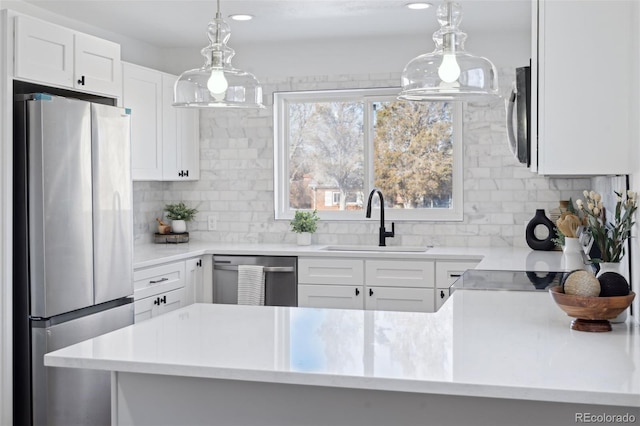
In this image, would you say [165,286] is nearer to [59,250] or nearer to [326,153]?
[59,250]

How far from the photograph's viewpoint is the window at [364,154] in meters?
5.20

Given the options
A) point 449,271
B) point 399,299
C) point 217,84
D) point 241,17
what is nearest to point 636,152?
point 217,84

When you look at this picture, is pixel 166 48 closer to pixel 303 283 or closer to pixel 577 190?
pixel 303 283

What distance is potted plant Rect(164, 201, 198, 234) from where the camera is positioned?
5.47 meters

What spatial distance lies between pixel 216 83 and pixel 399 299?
2.62 m

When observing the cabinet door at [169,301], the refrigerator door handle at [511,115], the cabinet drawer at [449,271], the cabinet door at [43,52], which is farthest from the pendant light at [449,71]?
the cabinet door at [169,301]

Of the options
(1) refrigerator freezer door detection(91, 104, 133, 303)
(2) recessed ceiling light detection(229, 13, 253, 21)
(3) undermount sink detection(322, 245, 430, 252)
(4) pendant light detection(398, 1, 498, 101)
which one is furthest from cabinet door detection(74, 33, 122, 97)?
(4) pendant light detection(398, 1, 498, 101)

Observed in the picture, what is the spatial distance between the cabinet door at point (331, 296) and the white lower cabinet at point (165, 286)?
72cm

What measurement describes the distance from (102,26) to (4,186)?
1796 millimetres

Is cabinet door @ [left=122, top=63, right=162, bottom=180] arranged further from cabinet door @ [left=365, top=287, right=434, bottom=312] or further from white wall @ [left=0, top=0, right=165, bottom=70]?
cabinet door @ [left=365, top=287, right=434, bottom=312]

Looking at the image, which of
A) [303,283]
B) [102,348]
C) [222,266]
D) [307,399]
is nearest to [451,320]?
[307,399]

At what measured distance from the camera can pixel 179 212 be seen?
5488 millimetres

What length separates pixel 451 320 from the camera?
2295 millimetres

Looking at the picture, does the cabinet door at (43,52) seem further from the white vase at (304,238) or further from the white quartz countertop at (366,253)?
the white vase at (304,238)
